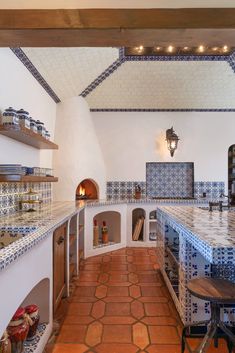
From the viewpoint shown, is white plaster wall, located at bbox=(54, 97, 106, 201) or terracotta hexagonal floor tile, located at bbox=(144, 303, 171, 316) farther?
white plaster wall, located at bbox=(54, 97, 106, 201)

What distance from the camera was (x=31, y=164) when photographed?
351 cm

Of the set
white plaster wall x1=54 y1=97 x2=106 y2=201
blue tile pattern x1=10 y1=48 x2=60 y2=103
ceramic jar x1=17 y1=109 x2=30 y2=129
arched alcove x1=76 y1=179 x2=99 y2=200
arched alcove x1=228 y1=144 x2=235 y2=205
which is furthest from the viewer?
arched alcove x1=228 y1=144 x2=235 y2=205

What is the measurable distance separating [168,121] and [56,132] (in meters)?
2.26

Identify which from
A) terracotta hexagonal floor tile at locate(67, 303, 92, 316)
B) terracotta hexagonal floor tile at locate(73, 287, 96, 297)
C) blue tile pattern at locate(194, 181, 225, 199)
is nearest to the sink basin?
terracotta hexagonal floor tile at locate(67, 303, 92, 316)

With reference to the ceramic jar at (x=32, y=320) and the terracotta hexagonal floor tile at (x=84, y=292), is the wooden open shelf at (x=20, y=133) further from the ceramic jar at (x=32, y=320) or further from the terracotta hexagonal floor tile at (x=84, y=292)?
the terracotta hexagonal floor tile at (x=84, y=292)

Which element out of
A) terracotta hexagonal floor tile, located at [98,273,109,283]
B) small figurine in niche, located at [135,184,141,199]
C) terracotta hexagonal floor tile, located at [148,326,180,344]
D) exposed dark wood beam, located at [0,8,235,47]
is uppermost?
exposed dark wood beam, located at [0,8,235,47]

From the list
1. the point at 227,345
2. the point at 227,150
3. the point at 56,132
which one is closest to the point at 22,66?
the point at 56,132

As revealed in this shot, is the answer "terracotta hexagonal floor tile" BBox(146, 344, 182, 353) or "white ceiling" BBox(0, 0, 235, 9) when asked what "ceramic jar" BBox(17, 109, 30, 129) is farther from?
"terracotta hexagonal floor tile" BBox(146, 344, 182, 353)

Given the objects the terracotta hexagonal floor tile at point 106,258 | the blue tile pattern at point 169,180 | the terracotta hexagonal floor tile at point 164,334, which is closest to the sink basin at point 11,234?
the terracotta hexagonal floor tile at point 164,334

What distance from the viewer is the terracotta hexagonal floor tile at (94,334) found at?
6.70 feet

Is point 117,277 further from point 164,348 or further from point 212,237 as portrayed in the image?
point 212,237

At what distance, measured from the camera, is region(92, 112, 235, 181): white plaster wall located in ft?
17.7

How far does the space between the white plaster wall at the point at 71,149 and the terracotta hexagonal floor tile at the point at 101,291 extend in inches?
72.0

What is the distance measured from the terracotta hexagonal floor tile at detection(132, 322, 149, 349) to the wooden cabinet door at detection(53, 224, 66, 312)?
735mm
